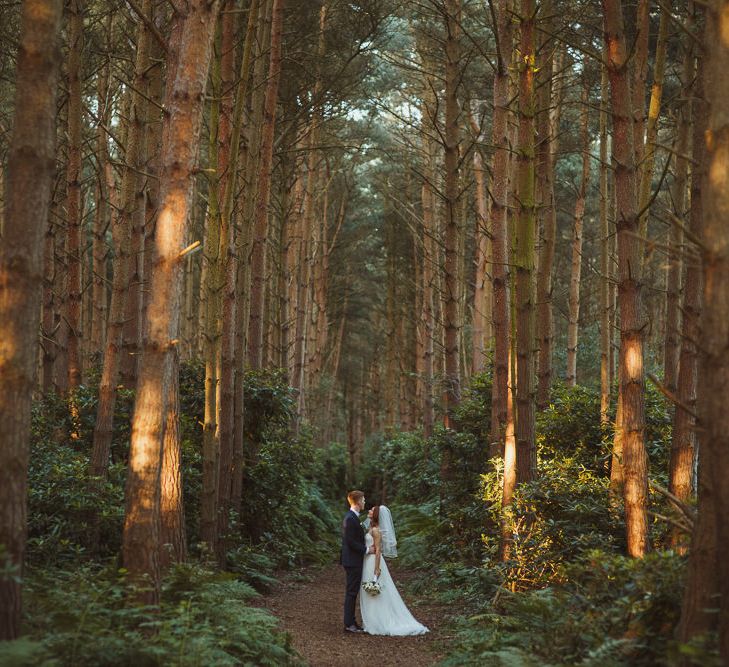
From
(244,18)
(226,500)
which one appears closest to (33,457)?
(226,500)

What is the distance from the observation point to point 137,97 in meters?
9.22

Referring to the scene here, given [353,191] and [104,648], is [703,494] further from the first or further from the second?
[353,191]

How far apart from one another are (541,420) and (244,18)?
26.0 ft

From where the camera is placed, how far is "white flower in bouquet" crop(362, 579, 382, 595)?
30.6 ft

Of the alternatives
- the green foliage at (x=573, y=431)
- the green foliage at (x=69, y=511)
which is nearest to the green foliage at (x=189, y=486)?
the green foliage at (x=69, y=511)

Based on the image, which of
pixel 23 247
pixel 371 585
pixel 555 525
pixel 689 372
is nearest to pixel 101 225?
pixel 371 585

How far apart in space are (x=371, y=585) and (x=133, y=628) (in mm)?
4374

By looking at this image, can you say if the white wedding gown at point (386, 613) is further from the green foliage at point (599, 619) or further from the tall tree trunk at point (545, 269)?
the tall tree trunk at point (545, 269)

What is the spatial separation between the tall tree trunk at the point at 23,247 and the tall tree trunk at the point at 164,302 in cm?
105

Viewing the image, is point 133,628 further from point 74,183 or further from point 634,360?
point 74,183

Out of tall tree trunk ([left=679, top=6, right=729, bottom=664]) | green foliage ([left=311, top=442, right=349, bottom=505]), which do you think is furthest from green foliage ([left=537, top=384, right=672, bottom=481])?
green foliage ([left=311, top=442, right=349, bottom=505])

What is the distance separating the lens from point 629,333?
6.61 meters

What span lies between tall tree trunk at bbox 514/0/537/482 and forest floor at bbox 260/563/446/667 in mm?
2141

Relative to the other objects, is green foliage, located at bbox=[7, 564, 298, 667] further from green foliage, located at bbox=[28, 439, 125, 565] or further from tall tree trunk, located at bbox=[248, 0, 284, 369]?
tall tree trunk, located at bbox=[248, 0, 284, 369]
